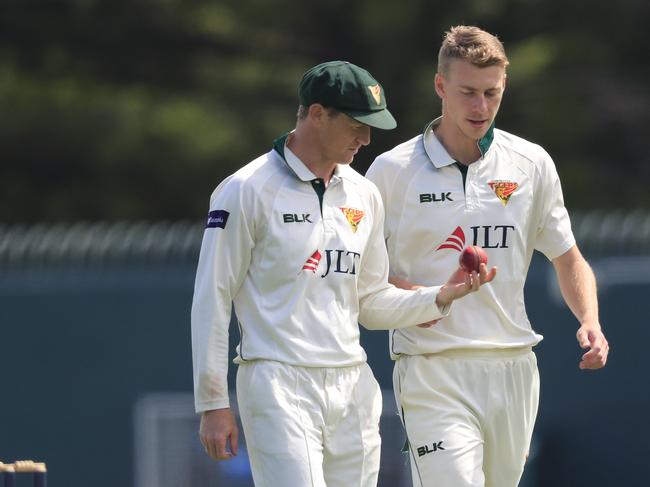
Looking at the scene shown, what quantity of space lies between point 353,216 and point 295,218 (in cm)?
22

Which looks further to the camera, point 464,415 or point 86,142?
point 86,142

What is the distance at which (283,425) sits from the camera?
466 centimetres

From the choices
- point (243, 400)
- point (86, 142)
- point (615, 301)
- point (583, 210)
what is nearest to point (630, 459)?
point (615, 301)

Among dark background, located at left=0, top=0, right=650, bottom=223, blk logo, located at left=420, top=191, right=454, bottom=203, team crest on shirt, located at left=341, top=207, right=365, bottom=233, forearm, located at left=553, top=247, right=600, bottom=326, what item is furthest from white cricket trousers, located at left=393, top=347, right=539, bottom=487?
dark background, located at left=0, top=0, right=650, bottom=223

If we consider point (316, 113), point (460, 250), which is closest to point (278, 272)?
point (316, 113)

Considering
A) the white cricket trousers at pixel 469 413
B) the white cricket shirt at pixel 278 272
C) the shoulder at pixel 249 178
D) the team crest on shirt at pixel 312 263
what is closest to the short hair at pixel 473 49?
the white cricket shirt at pixel 278 272

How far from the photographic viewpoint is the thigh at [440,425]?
16.8 ft

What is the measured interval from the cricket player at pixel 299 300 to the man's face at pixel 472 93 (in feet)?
1.40

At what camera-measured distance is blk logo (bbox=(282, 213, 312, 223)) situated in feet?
15.7

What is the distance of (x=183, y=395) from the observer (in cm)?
979

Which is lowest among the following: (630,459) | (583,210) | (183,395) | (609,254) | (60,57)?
(630,459)

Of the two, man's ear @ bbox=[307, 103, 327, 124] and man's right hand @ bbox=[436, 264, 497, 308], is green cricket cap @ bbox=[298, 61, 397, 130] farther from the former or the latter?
man's right hand @ bbox=[436, 264, 497, 308]

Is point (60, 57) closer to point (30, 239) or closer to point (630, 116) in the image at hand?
point (630, 116)

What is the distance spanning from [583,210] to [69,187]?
615 cm
